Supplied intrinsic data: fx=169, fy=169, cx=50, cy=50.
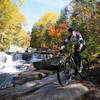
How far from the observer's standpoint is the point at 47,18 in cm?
4438

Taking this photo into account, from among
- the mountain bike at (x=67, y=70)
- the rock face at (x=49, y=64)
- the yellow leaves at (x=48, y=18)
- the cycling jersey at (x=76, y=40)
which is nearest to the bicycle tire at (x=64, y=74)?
the mountain bike at (x=67, y=70)

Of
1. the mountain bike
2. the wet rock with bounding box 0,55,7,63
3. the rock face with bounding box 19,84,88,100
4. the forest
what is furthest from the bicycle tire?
the wet rock with bounding box 0,55,7,63

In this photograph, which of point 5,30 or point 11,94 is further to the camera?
Result: point 5,30

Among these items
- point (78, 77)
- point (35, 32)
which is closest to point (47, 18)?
point (35, 32)

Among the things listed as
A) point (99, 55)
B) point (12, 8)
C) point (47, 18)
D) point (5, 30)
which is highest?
point (47, 18)

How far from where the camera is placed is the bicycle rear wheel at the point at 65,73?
16.6 ft

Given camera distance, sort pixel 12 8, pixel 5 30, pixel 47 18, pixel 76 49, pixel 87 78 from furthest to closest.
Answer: pixel 47 18 < pixel 5 30 < pixel 12 8 < pixel 87 78 < pixel 76 49

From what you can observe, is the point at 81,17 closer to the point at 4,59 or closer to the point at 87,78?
the point at 4,59

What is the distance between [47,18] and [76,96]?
41.2 meters

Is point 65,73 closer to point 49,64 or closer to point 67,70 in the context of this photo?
point 67,70

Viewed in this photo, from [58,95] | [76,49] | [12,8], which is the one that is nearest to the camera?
[58,95]

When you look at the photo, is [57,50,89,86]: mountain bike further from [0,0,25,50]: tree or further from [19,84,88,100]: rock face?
[0,0,25,50]: tree

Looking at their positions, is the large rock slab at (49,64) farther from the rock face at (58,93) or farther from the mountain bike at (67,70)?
the rock face at (58,93)

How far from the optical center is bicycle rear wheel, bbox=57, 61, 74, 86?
16.6ft
